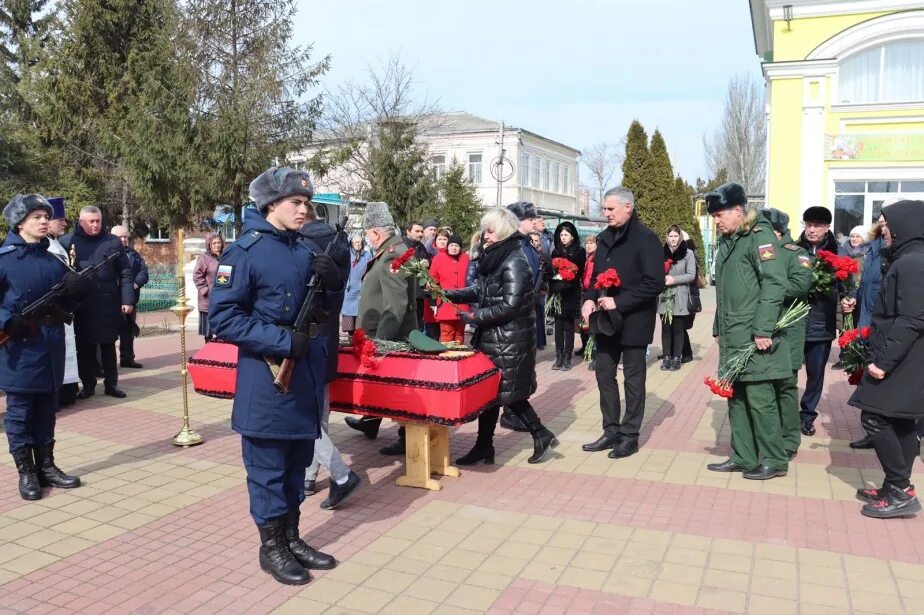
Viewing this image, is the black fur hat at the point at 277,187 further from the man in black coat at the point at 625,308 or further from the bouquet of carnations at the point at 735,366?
the bouquet of carnations at the point at 735,366

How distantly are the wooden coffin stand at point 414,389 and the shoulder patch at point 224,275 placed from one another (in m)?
1.67

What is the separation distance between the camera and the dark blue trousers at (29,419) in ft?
17.3

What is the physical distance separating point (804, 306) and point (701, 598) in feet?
9.28

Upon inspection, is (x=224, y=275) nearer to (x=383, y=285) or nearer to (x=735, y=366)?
(x=383, y=285)

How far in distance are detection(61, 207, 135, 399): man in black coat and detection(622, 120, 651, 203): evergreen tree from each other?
81.2 ft

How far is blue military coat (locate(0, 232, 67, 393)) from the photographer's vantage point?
5.19 metres

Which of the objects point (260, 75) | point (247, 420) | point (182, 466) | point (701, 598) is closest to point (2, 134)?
point (260, 75)

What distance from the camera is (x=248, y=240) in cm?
379

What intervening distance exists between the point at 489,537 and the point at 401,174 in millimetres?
17417

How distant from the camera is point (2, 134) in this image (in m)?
18.5

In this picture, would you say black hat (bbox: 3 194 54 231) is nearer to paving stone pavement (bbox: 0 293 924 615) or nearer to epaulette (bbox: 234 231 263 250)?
paving stone pavement (bbox: 0 293 924 615)

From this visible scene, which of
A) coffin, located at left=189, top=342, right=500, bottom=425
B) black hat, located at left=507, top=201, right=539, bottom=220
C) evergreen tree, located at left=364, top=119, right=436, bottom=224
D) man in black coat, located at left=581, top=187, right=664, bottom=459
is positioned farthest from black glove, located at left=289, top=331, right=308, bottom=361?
evergreen tree, located at left=364, top=119, right=436, bottom=224

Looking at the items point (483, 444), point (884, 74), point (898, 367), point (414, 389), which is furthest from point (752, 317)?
point (884, 74)

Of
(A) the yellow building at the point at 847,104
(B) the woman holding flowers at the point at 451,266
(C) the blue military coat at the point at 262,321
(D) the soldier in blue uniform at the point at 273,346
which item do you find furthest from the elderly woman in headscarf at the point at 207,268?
(A) the yellow building at the point at 847,104
